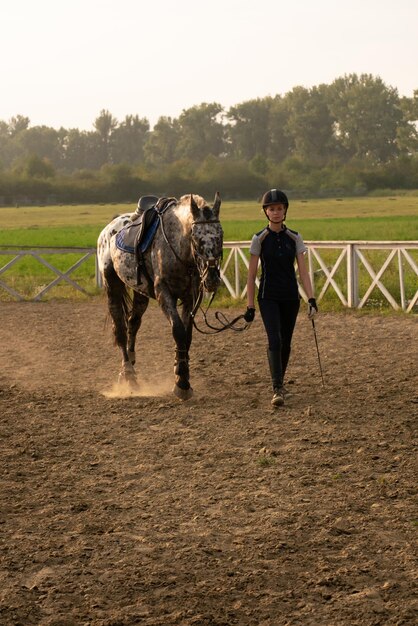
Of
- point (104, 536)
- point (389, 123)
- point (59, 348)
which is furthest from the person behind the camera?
point (389, 123)

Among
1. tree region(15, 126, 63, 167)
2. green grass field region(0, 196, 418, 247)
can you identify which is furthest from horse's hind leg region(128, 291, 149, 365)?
tree region(15, 126, 63, 167)

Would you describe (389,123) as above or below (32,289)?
above

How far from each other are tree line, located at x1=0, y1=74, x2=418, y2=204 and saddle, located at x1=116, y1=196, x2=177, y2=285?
7666 cm

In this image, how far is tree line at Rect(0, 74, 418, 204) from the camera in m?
91.5

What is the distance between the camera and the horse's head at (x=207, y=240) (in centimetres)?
916

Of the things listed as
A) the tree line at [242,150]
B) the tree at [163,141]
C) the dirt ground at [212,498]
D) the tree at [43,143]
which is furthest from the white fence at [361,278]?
the tree at [43,143]

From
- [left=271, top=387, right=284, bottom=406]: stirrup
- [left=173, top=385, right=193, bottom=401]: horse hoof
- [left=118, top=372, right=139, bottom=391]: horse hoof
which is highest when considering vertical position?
[left=271, top=387, right=284, bottom=406]: stirrup

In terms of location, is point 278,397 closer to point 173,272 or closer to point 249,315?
point 249,315

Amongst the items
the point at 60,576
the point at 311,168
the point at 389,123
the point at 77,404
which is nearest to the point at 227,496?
the point at 60,576

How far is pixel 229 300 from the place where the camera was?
64.5ft

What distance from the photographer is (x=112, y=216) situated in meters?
31.6

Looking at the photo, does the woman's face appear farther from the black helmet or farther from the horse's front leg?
the horse's front leg

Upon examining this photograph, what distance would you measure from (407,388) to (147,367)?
3590mm

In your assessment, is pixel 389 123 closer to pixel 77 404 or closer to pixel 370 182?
pixel 370 182
